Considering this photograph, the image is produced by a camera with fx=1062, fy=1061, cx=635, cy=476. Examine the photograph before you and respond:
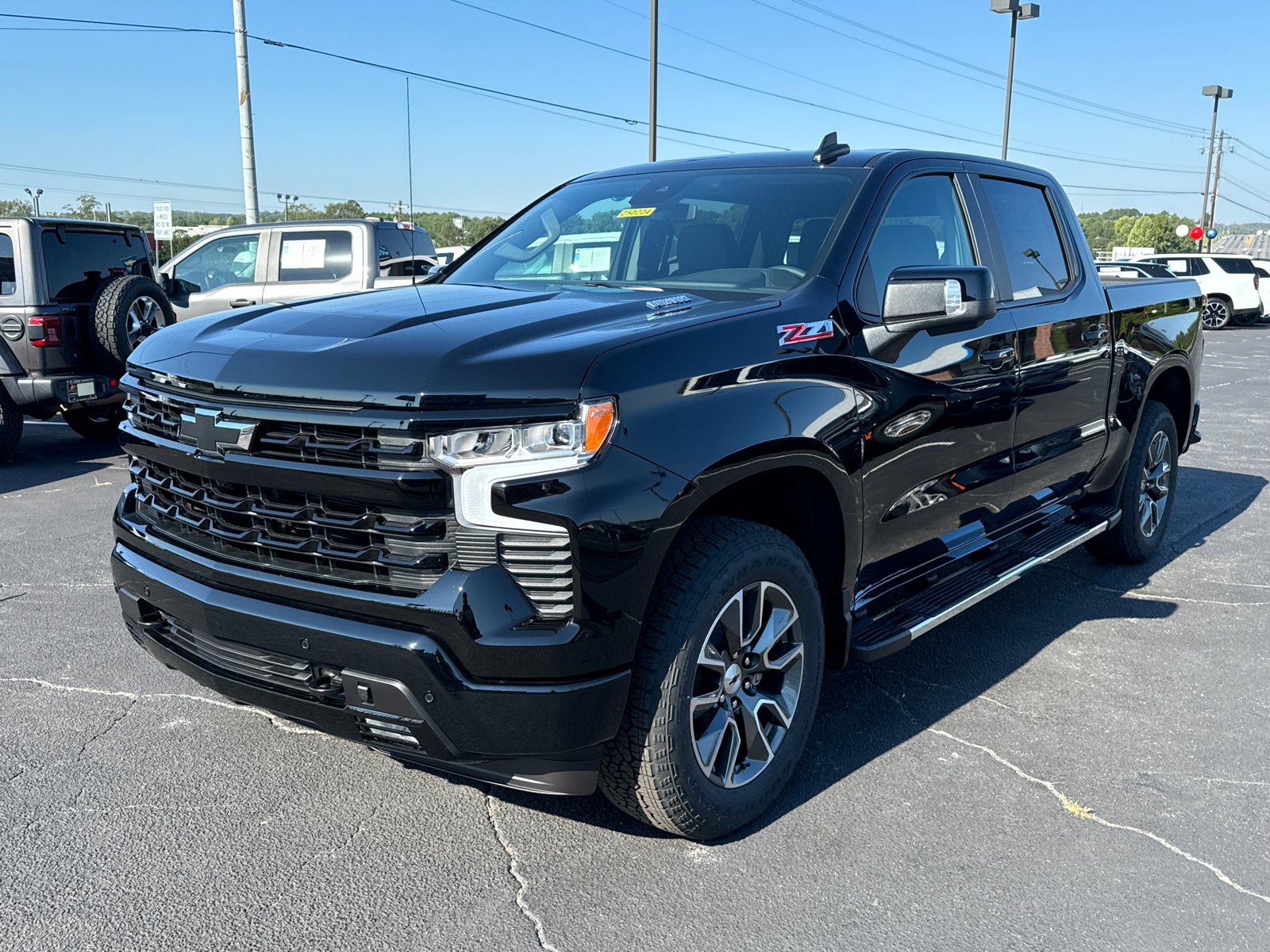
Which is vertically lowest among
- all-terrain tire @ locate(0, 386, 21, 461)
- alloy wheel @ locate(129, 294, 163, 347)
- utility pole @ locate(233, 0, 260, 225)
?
all-terrain tire @ locate(0, 386, 21, 461)

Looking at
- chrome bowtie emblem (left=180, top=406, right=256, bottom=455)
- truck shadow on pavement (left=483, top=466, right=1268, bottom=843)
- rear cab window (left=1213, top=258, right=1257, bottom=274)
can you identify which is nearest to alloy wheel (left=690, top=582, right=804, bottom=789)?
truck shadow on pavement (left=483, top=466, right=1268, bottom=843)

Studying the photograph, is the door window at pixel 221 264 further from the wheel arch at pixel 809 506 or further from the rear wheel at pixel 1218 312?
the rear wheel at pixel 1218 312

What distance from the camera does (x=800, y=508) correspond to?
3229 millimetres

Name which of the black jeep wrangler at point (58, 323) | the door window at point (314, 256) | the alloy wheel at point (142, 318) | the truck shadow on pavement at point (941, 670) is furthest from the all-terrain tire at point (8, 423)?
the truck shadow on pavement at point (941, 670)

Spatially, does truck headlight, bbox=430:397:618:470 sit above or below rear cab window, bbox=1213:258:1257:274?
below

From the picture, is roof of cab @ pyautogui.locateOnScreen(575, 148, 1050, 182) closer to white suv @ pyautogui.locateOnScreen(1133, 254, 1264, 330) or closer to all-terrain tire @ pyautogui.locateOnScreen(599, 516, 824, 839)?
all-terrain tire @ pyautogui.locateOnScreen(599, 516, 824, 839)

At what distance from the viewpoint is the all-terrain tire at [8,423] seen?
830 cm

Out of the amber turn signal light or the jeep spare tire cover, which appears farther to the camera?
the jeep spare tire cover

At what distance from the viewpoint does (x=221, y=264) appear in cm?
1135

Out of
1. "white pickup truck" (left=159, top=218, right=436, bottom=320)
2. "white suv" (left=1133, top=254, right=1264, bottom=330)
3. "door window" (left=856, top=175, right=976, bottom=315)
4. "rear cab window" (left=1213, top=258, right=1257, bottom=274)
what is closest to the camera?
"door window" (left=856, top=175, right=976, bottom=315)

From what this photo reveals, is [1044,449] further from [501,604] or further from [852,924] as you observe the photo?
[501,604]

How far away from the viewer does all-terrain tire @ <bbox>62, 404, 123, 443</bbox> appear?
938 cm

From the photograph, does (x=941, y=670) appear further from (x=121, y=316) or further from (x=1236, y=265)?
(x=1236, y=265)

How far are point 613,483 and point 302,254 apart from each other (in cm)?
949
